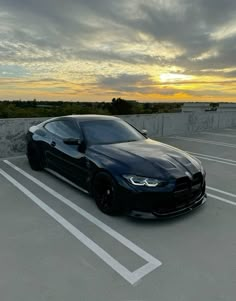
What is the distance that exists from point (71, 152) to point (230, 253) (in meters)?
2.69

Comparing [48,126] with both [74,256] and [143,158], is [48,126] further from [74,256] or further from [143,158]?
[74,256]

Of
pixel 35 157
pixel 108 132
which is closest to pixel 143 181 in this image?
pixel 108 132

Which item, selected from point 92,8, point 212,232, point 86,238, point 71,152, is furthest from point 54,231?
point 92,8

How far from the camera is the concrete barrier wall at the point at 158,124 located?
6.86 metres

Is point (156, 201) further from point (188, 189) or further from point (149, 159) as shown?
point (149, 159)

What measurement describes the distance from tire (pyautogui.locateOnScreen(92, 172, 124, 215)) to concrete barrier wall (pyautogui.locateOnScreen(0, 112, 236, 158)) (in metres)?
4.15

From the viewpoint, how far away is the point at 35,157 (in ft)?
18.0

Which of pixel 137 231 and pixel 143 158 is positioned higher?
pixel 143 158

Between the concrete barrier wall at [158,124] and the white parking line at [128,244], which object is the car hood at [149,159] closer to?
the white parking line at [128,244]

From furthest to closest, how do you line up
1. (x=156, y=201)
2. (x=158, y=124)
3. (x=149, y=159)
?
(x=158, y=124)
(x=149, y=159)
(x=156, y=201)

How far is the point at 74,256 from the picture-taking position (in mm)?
2611

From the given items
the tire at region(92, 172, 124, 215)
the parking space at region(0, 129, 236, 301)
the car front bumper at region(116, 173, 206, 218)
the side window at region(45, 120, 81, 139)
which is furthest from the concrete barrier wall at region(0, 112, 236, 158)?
the car front bumper at region(116, 173, 206, 218)

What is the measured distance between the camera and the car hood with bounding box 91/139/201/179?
326 centimetres

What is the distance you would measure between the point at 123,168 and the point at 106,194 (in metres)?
0.49
